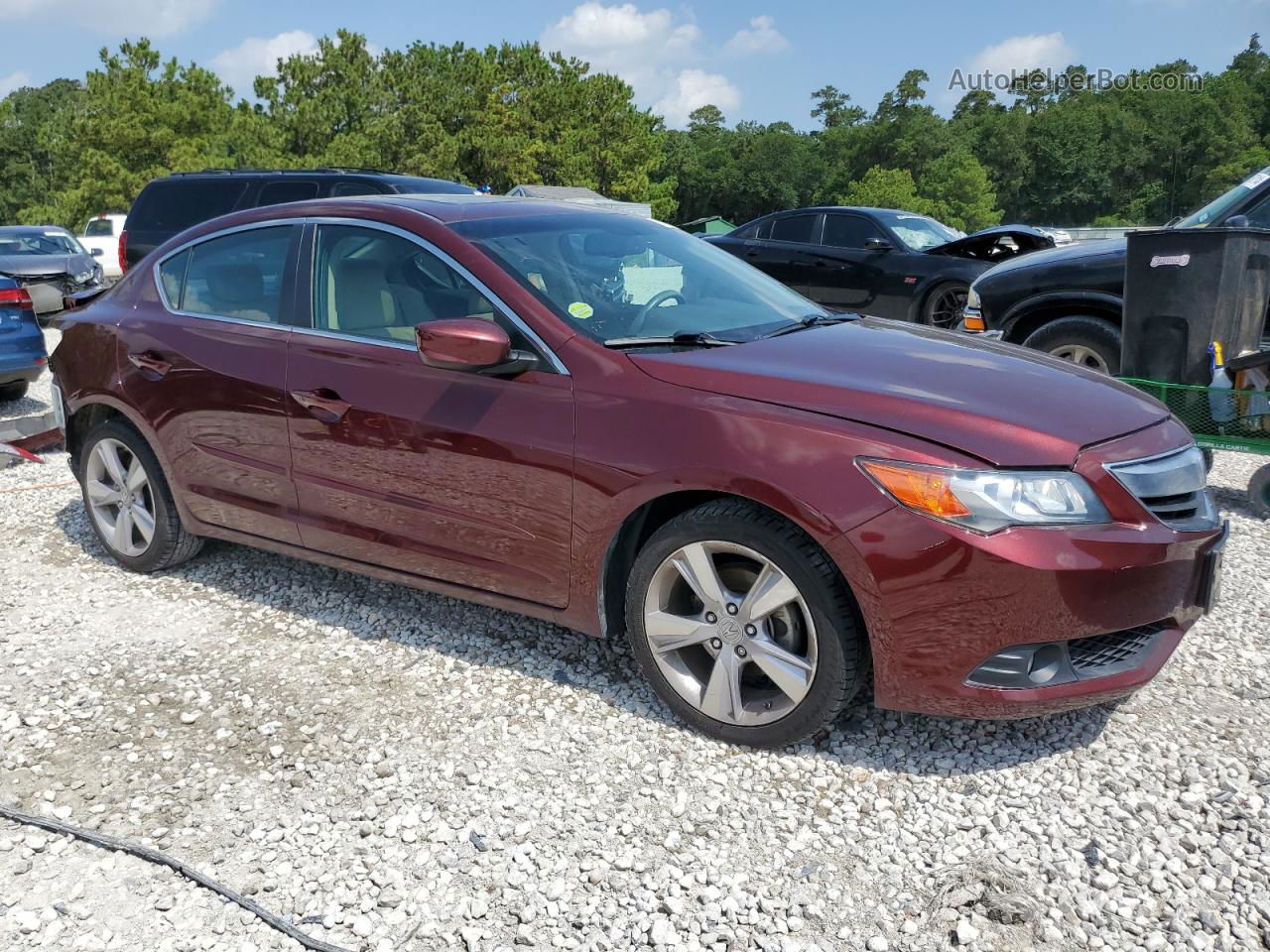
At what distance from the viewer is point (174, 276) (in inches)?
184

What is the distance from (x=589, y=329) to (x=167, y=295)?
88.0 inches

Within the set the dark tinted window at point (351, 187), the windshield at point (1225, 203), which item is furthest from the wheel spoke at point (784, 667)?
the dark tinted window at point (351, 187)

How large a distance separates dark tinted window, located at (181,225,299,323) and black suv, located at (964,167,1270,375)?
14.6 ft

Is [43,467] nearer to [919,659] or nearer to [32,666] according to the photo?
[32,666]

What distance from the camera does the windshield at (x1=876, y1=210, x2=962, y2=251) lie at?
1227 cm

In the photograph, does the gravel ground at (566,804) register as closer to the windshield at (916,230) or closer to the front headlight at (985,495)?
the front headlight at (985,495)

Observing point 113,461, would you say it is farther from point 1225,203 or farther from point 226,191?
point 226,191

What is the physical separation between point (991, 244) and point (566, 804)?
34.0 feet

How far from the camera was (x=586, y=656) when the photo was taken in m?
4.01

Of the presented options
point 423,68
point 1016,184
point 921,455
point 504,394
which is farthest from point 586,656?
point 1016,184

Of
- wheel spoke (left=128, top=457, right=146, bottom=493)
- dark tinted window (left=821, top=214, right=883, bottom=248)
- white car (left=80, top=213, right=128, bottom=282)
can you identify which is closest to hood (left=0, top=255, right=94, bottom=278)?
dark tinted window (left=821, top=214, right=883, bottom=248)

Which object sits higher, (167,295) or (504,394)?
(167,295)

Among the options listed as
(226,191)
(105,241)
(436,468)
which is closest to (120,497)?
(436,468)

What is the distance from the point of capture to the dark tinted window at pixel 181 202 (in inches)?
431
